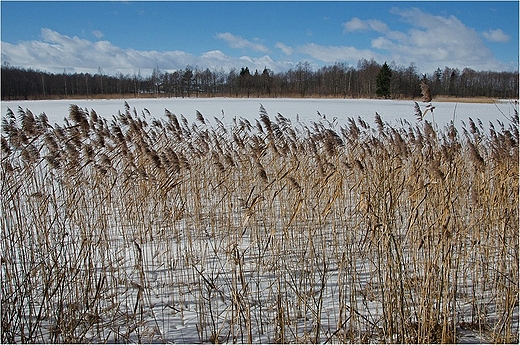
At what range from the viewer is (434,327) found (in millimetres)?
2398

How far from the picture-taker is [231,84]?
2527 inches

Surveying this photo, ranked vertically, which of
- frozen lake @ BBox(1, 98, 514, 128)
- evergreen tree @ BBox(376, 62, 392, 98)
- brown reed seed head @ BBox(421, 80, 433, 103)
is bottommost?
brown reed seed head @ BBox(421, 80, 433, 103)

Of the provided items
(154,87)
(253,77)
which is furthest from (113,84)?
(253,77)

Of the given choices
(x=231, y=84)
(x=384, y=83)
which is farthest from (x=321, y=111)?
(x=231, y=84)

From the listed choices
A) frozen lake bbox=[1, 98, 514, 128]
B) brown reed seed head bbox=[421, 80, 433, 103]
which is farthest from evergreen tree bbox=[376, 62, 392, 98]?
brown reed seed head bbox=[421, 80, 433, 103]

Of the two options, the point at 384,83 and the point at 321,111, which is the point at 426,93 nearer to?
the point at 321,111

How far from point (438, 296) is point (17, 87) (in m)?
64.9

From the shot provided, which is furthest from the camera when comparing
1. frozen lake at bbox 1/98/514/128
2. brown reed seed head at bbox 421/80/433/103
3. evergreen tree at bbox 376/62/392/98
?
evergreen tree at bbox 376/62/392/98

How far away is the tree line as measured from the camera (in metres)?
46.8

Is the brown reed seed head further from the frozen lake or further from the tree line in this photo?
the tree line

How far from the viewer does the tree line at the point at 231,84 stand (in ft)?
154

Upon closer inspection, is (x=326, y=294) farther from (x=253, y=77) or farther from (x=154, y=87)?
(x=154, y=87)

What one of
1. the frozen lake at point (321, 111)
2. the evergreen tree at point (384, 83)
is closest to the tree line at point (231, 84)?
the evergreen tree at point (384, 83)

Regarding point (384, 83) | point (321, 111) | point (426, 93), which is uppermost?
point (384, 83)
